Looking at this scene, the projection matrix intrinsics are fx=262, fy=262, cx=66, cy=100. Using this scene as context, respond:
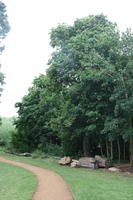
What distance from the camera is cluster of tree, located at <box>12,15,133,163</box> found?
49.3ft

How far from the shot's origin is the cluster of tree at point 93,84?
1502 centimetres

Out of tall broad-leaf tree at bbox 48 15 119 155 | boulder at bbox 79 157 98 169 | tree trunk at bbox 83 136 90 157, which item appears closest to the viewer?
tall broad-leaf tree at bbox 48 15 119 155

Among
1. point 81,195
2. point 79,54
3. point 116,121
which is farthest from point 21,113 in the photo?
point 81,195

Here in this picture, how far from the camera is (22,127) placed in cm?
2928

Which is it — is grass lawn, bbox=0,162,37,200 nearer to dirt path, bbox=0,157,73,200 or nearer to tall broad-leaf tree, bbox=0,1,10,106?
dirt path, bbox=0,157,73,200

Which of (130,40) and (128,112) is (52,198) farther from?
(130,40)

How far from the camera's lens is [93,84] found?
1745 cm

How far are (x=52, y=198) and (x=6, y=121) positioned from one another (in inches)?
1560

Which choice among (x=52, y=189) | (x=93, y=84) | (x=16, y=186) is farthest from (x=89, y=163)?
(x=16, y=186)

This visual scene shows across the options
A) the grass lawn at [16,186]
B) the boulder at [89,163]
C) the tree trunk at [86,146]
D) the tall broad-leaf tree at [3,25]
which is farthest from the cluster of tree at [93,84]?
the grass lawn at [16,186]

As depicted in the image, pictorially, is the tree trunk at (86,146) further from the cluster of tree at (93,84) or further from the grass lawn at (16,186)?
the grass lawn at (16,186)

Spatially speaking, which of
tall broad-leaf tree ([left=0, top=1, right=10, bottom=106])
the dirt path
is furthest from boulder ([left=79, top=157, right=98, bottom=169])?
tall broad-leaf tree ([left=0, top=1, right=10, bottom=106])

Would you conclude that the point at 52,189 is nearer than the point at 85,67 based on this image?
Yes

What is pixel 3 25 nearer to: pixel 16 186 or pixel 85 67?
pixel 85 67
